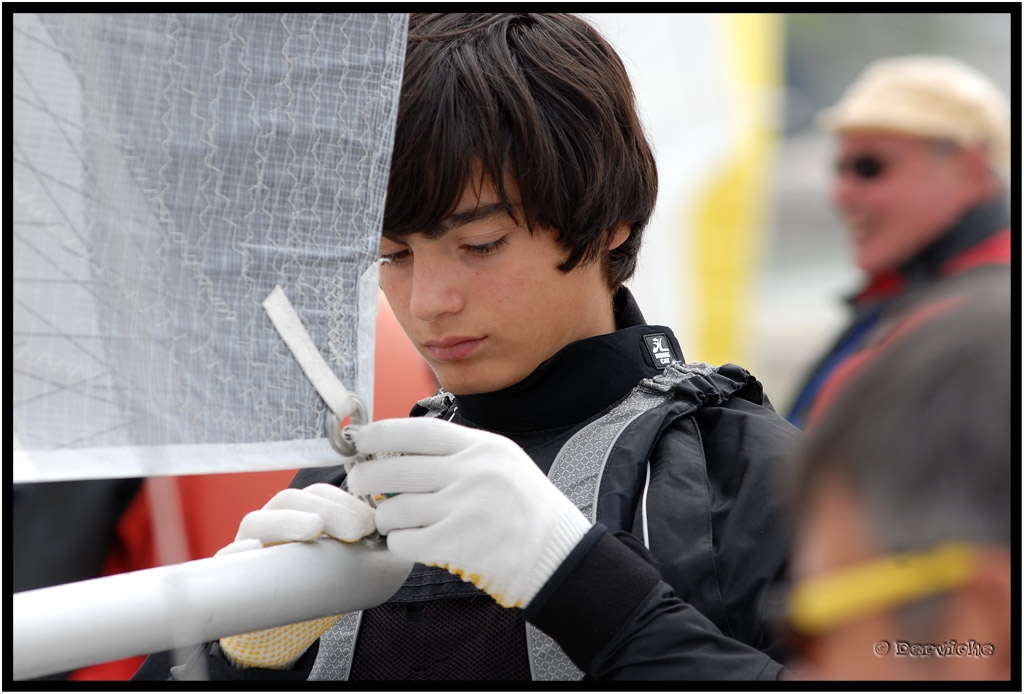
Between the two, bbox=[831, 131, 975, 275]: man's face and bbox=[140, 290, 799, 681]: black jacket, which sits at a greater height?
bbox=[831, 131, 975, 275]: man's face

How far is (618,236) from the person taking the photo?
1486mm

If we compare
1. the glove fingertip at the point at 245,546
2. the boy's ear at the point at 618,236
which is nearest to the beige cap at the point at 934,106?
the boy's ear at the point at 618,236

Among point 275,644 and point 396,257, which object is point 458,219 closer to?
point 396,257

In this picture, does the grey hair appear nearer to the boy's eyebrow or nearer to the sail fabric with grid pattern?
the sail fabric with grid pattern

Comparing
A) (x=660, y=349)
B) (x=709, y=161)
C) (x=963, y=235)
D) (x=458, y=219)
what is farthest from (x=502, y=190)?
(x=709, y=161)

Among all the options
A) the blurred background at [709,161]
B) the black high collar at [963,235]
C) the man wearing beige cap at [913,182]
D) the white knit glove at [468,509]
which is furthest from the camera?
the blurred background at [709,161]

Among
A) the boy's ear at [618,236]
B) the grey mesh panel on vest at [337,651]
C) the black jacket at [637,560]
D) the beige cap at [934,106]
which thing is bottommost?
the grey mesh panel on vest at [337,651]

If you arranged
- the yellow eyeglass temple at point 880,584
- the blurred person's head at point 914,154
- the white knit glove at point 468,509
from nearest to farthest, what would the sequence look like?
the yellow eyeglass temple at point 880,584, the white knit glove at point 468,509, the blurred person's head at point 914,154

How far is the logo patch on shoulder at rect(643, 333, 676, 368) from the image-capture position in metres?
1.42

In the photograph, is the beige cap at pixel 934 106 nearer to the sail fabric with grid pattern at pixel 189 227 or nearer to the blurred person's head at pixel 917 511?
the sail fabric with grid pattern at pixel 189 227

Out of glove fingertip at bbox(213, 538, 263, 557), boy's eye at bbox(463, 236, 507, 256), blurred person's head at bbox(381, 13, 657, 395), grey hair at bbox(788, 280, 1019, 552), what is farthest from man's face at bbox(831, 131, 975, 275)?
grey hair at bbox(788, 280, 1019, 552)

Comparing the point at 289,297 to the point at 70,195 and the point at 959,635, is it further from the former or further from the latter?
the point at 959,635

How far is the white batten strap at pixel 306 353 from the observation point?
105 centimetres

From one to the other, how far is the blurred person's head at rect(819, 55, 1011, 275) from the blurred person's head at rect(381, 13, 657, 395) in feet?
5.05
